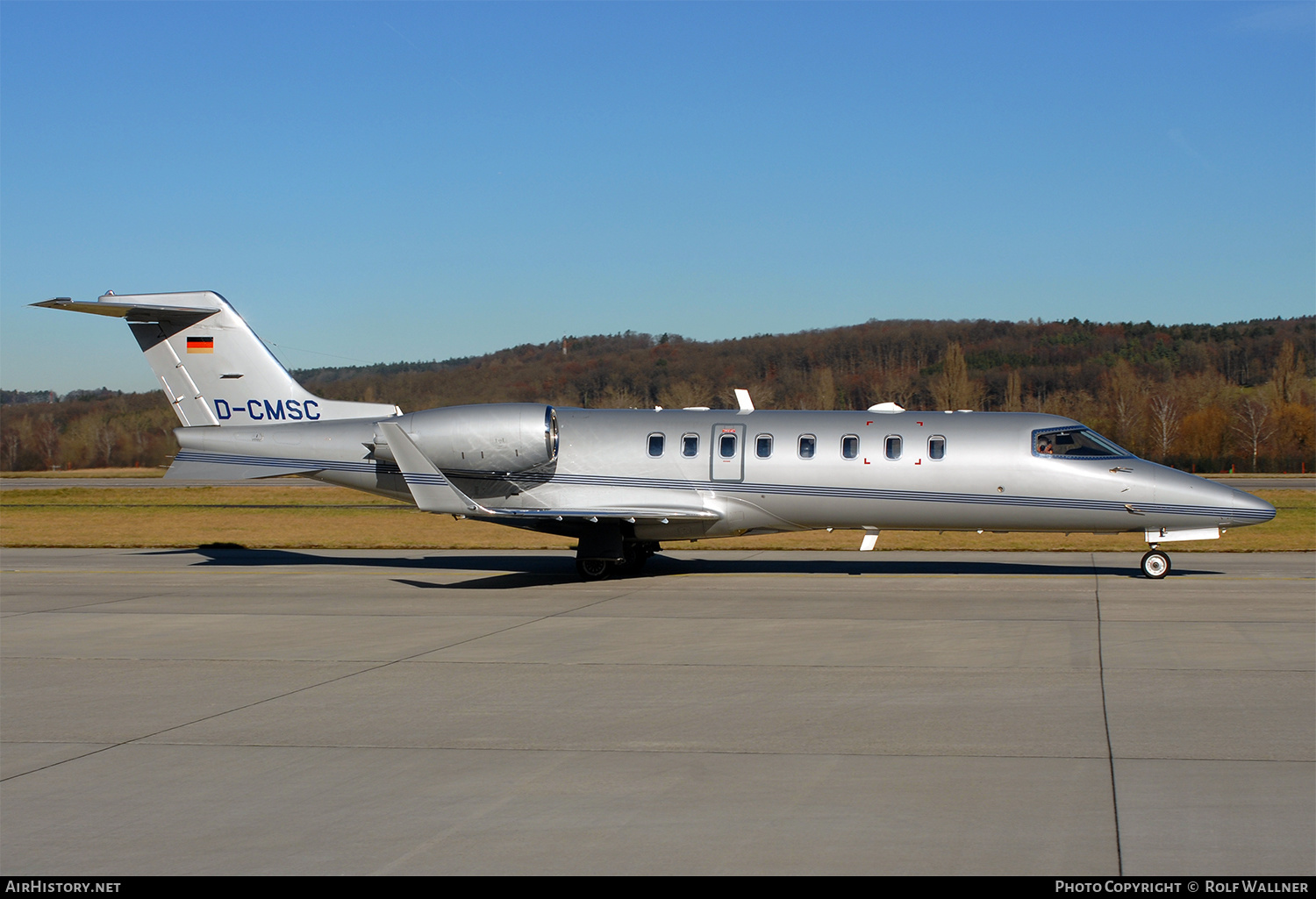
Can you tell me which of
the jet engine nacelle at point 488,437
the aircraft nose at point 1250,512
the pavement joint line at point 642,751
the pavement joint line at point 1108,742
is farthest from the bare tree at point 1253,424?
the pavement joint line at point 642,751

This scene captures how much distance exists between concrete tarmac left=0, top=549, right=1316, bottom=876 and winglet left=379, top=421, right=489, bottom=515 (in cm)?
153

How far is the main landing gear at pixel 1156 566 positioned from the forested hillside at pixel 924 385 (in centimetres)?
4629

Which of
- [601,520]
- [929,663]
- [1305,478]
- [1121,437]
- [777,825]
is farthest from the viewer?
[1121,437]

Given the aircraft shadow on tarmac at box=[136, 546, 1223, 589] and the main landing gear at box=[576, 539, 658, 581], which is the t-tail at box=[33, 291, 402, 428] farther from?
the main landing gear at box=[576, 539, 658, 581]

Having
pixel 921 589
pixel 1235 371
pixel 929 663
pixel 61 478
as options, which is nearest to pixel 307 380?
→ pixel 61 478

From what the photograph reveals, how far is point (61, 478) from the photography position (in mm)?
63812

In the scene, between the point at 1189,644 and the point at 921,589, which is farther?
the point at 921,589

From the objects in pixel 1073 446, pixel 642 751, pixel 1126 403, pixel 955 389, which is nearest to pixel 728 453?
pixel 1073 446

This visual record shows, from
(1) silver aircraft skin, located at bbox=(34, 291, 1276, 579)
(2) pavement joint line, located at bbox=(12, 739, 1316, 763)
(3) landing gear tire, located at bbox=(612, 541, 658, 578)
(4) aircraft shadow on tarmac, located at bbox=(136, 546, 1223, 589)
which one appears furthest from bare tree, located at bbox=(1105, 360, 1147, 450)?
(2) pavement joint line, located at bbox=(12, 739, 1316, 763)

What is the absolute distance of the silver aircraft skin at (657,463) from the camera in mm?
18375

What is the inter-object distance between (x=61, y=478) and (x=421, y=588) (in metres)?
54.9

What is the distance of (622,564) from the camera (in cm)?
2034

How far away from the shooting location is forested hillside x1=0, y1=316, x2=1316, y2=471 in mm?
81312

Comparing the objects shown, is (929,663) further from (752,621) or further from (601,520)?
(601,520)
